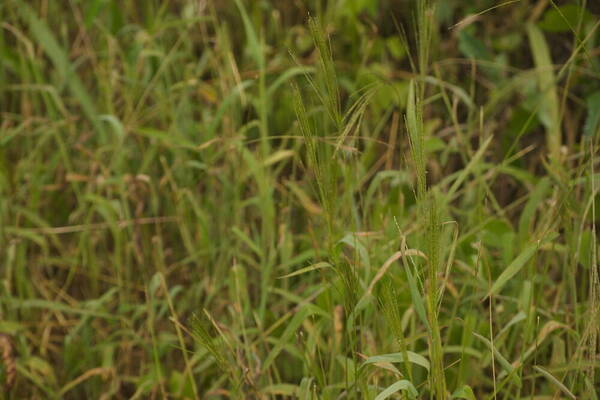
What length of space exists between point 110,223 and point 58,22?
73 cm

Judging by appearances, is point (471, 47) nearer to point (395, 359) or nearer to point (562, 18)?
point (562, 18)

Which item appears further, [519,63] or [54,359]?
[519,63]

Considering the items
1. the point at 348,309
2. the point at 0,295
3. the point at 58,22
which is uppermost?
the point at 58,22

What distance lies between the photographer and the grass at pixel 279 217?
1122mm

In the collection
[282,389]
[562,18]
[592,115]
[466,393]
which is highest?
[562,18]

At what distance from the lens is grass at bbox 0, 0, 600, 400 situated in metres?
1.12

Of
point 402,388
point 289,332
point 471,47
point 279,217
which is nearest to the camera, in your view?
point 402,388

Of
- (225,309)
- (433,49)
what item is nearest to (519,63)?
(433,49)

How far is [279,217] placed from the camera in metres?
1.50

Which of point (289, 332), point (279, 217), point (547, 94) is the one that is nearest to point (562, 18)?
point (547, 94)

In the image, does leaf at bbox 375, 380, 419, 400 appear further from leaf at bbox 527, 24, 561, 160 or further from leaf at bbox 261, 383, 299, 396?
leaf at bbox 527, 24, 561, 160

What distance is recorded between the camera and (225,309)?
55.7 inches

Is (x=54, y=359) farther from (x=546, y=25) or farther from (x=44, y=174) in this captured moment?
(x=546, y=25)

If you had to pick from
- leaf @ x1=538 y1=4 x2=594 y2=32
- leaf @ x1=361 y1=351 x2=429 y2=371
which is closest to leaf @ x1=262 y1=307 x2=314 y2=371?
leaf @ x1=361 y1=351 x2=429 y2=371
